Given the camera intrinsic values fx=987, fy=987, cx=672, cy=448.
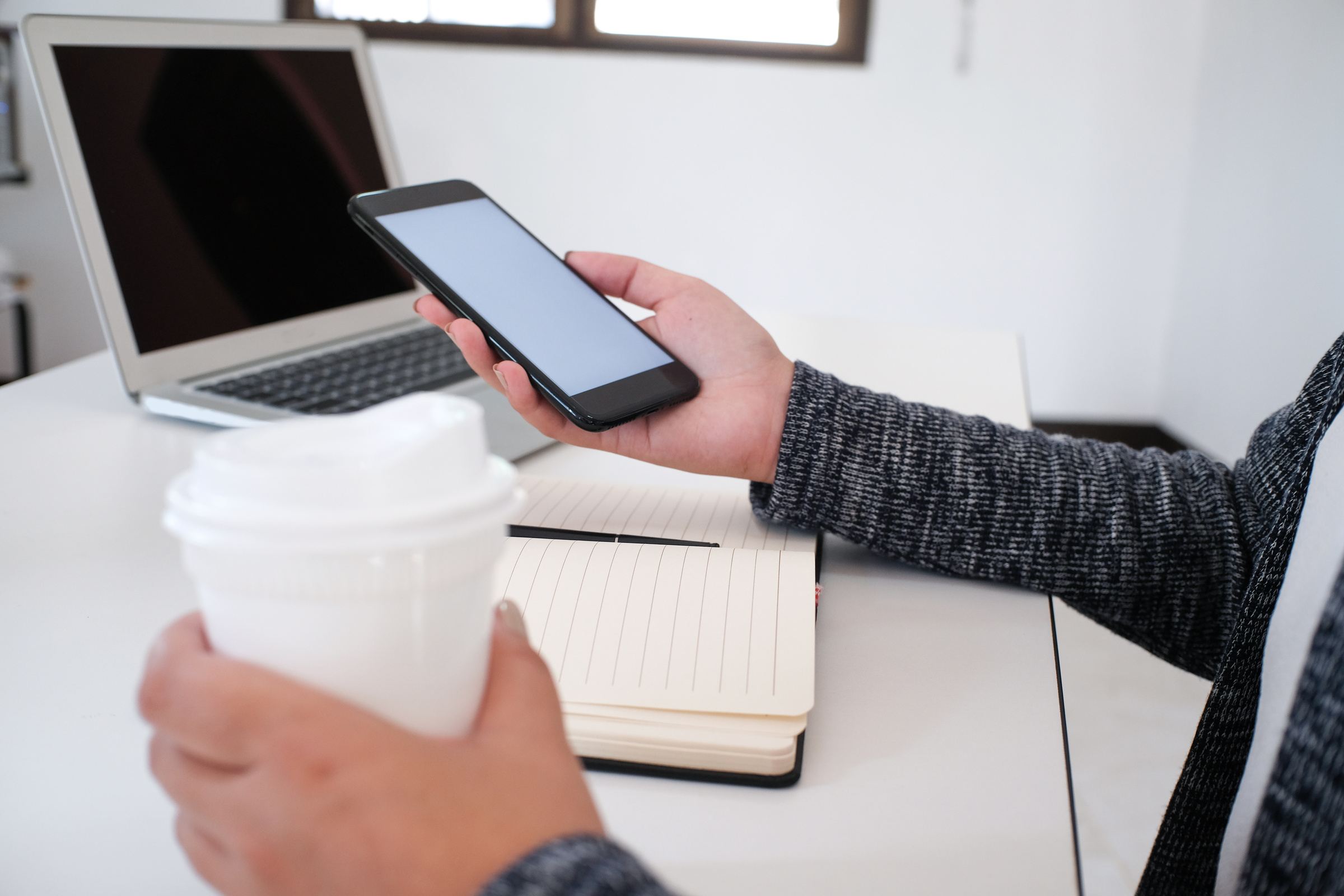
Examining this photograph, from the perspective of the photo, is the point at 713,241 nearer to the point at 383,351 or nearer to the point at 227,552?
the point at 383,351

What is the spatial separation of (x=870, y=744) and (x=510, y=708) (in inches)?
6.6

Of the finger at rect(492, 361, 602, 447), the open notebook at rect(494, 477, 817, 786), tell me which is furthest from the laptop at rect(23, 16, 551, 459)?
the open notebook at rect(494, 477, 817, 786)

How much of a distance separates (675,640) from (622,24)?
2.17 metres

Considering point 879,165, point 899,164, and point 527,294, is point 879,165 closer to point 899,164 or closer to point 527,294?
point 899,164

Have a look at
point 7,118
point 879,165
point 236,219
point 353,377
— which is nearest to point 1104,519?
point 353,377

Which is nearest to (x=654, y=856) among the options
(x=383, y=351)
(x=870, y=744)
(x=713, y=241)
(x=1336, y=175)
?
(x=870, y=744)

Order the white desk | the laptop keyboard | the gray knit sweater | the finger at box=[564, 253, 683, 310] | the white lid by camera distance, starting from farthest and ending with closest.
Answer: the laptop keyboard, the finger at box=[564, 253, 683, 310], the gray knit sweater, the white desk, the white lid

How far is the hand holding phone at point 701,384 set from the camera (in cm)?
52

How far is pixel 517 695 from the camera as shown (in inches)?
9.3

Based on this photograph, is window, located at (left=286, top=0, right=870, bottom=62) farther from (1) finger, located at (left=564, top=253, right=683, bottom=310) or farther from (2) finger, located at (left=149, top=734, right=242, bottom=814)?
(2) finger, located at (left=149, top=734, right=242, bottom=814)

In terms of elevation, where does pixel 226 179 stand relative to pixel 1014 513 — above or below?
above

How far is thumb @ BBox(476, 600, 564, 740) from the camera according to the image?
0.23 m

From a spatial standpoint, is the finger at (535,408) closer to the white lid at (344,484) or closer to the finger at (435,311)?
the finger at (435,311)

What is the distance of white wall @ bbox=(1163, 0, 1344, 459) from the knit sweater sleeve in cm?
126
